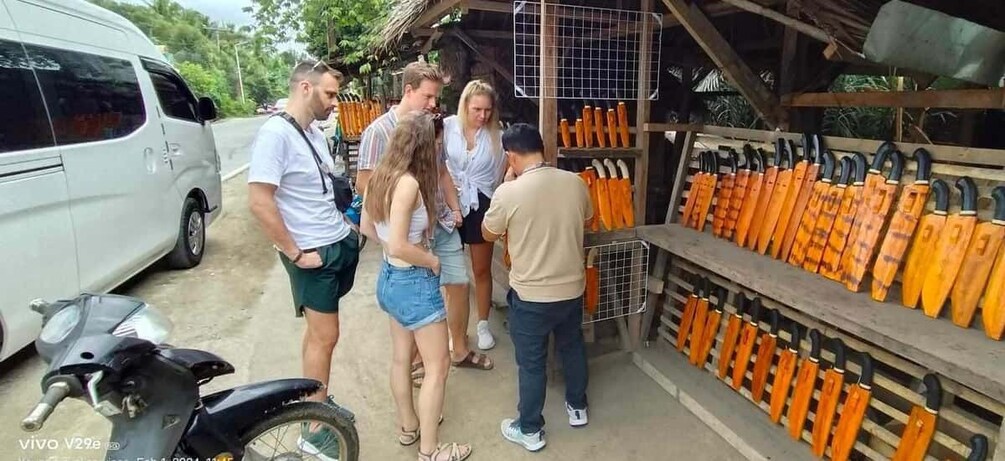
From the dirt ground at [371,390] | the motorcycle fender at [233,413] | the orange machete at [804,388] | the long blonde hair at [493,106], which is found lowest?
the dirt ground at [371,390]

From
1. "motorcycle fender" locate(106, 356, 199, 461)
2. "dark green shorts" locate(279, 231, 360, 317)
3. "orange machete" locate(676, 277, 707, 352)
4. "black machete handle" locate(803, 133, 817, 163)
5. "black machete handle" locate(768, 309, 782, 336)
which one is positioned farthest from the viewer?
"orange machete" locate(676, 277, 707, 352)

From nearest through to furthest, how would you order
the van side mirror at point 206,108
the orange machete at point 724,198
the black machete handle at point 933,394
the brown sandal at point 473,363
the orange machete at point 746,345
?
the black machete handle at point 933,394 → the orange machete at point 746,345 → the orange machete at point 724,198 → the brown sandal at point 473,363 → the van side mirror at point 206,108

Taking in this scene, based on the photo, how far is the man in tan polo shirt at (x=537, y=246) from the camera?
208 centimetres

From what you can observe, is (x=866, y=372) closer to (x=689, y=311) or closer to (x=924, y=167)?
(x=924, y=167)

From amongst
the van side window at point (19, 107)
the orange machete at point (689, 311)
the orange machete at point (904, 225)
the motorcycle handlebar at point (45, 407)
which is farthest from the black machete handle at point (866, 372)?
the van side window at point (19, 107)

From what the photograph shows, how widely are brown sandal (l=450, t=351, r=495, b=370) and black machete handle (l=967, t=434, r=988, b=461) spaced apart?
6.63 ft

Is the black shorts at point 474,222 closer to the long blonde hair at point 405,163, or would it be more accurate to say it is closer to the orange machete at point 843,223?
the long blonde hair at point 405,163

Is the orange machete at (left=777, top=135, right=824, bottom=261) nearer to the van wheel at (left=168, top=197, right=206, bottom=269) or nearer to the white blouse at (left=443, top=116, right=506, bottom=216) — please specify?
the white blouse at (left=443, top=116, right=506, bottom=216)

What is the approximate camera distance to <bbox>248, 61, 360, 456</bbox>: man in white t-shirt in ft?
6.07

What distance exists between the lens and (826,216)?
84.8 inches

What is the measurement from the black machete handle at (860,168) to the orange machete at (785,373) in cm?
66

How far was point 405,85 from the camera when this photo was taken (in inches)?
95.6

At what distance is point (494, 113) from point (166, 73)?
3.44 metres

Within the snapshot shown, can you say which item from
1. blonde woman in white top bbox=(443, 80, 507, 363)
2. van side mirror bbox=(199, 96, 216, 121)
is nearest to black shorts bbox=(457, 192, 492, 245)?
blonde woman in white top bbox=(443, 80, 507, 363)
